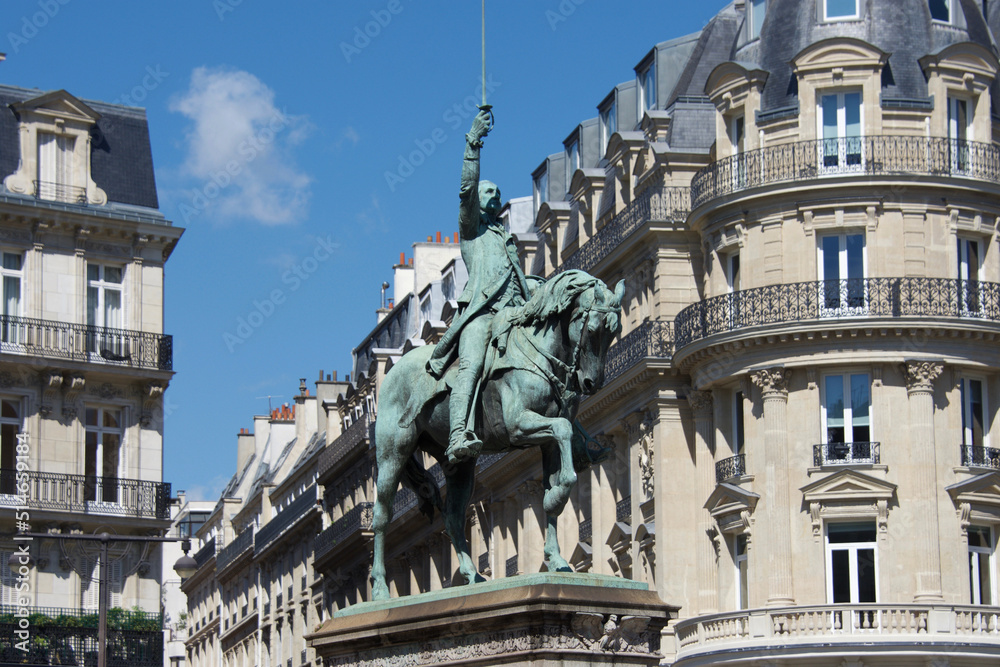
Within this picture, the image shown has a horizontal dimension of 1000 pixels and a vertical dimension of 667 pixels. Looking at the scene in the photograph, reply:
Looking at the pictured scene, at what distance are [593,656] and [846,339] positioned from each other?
91.6ft

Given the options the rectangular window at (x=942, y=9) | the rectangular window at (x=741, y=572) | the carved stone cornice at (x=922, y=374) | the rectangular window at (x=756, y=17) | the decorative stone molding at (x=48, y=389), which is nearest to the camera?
the carved stone cornice at (x=922, y=374)

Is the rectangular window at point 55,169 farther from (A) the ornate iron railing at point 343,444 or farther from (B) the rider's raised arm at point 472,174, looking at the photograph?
(B) the rider's raised arm at point 472,174

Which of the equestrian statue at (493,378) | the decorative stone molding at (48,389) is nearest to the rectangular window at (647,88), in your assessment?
the decorative stone molding at (48,389)

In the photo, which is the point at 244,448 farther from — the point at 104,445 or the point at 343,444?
the point at 104,445

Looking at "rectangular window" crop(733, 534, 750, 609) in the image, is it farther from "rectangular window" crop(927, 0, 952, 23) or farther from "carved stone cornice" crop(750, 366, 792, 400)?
"rectangular window" crop(927, 0, 952, 23)

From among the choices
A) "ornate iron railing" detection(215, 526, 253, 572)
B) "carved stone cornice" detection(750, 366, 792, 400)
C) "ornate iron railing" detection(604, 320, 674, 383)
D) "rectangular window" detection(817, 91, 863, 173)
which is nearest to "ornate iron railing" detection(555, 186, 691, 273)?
"ornate iron railing" detection(604, 320, 674, 383)

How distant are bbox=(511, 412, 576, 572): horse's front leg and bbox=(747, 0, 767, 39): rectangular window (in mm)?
32058

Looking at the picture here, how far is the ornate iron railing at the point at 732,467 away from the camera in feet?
143

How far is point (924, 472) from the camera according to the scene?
136 ft

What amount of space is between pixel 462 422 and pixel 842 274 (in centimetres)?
2803

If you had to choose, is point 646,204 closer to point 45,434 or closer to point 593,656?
point 45,434

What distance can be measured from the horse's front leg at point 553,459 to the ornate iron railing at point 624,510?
1286 inches

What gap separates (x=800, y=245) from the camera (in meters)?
43.0

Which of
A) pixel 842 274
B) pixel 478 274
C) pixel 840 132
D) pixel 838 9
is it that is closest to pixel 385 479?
pixel 478 274
